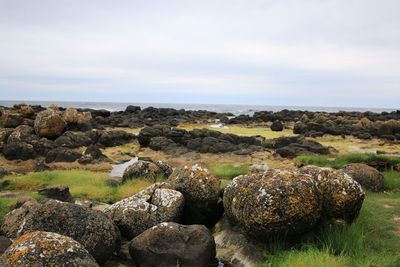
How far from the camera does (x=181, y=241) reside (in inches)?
318

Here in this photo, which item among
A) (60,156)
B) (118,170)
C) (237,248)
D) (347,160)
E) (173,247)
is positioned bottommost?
(118,170)

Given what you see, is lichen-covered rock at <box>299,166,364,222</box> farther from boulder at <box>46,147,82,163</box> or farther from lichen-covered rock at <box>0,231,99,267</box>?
boulder at <box>46,147,82,163</box>

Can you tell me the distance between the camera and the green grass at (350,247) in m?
7.02

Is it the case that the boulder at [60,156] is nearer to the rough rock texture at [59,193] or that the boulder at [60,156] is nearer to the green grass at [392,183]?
the rough rock texture at [59,193]

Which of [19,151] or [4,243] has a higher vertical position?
[4,243]

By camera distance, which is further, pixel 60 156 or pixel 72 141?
pixel 72 141

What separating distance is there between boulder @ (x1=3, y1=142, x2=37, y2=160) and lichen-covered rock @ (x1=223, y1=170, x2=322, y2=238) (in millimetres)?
20473

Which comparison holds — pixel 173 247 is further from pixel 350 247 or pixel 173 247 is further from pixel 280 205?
pixel 350 247

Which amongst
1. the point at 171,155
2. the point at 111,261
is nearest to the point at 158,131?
the point at 171,155

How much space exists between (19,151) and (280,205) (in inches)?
857

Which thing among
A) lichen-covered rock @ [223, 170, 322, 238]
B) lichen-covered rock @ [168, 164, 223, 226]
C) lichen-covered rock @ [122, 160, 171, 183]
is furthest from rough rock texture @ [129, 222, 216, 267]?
lichen-covered rock @ [122, 160, 171, 183]

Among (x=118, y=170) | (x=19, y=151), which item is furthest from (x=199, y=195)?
(x=19, y=151)

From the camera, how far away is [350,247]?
7977 mm

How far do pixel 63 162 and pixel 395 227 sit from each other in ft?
66.8
